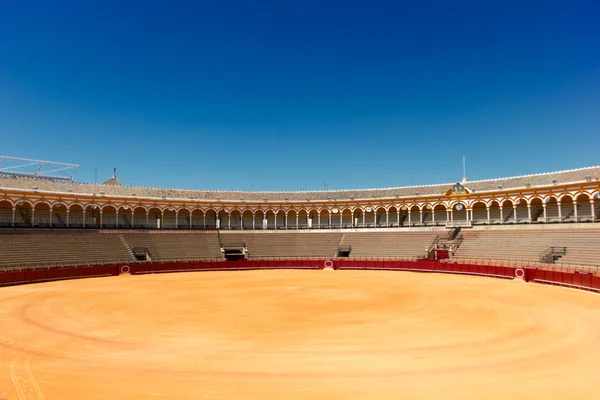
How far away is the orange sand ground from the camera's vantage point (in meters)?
9.70

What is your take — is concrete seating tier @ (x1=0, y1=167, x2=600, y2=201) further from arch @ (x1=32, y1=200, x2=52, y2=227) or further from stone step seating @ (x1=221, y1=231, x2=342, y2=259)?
stone step seating @ (x1=221, y1=231, x2=342, y2=259)

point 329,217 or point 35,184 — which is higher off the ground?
point 35,184

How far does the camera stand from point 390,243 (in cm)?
4909

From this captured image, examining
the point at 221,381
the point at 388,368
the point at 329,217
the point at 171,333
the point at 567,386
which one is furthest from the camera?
the point at 329,217

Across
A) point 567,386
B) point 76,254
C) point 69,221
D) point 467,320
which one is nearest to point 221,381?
point 567,386

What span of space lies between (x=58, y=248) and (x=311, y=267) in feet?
85.7

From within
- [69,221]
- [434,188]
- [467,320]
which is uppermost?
[434,188]

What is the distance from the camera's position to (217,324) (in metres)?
16.7

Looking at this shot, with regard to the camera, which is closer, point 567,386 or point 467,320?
point 567,386

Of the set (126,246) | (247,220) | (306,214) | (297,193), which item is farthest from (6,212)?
(306,214)

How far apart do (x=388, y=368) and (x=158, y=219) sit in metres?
48.9

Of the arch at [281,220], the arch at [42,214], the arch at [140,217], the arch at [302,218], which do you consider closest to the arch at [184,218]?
the arch at [140,217]

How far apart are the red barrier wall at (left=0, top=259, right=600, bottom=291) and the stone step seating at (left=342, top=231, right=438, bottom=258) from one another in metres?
3.46

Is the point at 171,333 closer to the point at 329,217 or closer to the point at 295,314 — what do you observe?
the point at 295,314
